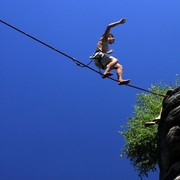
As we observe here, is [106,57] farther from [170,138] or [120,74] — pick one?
[170,138]

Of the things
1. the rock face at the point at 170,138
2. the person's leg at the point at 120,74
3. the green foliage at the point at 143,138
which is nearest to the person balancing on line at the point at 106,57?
the person's leg at the point at 120,74

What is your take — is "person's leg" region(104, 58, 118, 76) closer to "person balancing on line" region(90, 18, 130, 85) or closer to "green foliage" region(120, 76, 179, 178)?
"person balancing on line" region(90, 18, 130, 85)

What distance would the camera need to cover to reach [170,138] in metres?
16.9

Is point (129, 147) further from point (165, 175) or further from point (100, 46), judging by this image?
point (100, 46)

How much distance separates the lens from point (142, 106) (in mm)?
37844

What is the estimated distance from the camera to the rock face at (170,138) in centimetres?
1664

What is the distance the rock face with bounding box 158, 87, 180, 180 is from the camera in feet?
54.6

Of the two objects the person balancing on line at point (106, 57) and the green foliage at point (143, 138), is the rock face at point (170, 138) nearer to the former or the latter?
the person balancing on line at point (106, 57)

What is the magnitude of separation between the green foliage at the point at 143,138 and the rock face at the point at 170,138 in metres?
12.8

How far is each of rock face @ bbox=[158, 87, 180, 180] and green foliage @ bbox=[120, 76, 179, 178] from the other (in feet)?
41.9

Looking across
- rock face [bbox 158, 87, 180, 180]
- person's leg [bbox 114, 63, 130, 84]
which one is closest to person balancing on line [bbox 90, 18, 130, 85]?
person's leg [bbox 114, 63, 130, 84]

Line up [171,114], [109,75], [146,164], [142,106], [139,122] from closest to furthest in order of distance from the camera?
[109,75] < [171,114] < [146,164] < [139,122] < [142,106]

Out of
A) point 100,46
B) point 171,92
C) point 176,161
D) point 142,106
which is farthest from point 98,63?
point 142,106

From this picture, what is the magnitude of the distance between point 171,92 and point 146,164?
14.7 meters
